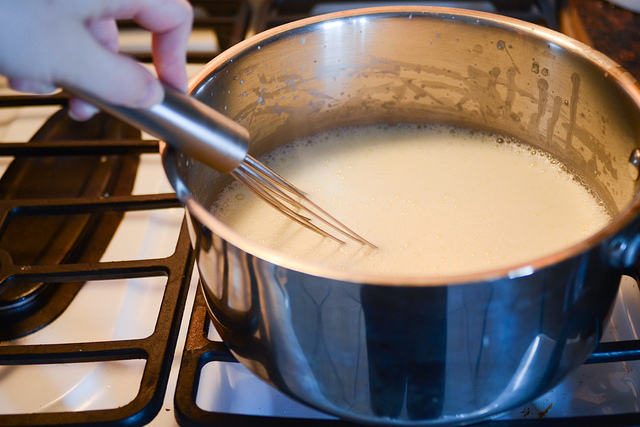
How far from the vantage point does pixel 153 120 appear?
375 mm

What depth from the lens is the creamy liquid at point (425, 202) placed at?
57cm

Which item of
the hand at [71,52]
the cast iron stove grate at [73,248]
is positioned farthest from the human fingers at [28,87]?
the cast iron stove grate at [73,248]

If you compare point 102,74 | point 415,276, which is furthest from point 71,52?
point 415,276

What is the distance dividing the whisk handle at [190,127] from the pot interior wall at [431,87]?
78mm

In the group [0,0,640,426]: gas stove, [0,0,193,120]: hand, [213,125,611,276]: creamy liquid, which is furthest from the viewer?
[213,125,611,276]: creamy liquid

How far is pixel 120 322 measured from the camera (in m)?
0.53

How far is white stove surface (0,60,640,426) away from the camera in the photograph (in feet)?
1.52

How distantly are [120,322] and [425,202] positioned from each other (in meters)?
0.34

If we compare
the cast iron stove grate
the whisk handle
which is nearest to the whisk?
the whisk handle

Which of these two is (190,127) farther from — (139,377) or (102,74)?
(139,377)

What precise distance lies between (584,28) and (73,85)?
0.71 m

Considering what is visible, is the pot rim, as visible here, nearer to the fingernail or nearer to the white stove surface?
the fingernail

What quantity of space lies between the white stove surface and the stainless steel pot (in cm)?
6

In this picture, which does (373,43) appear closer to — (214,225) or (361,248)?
(361,248)
